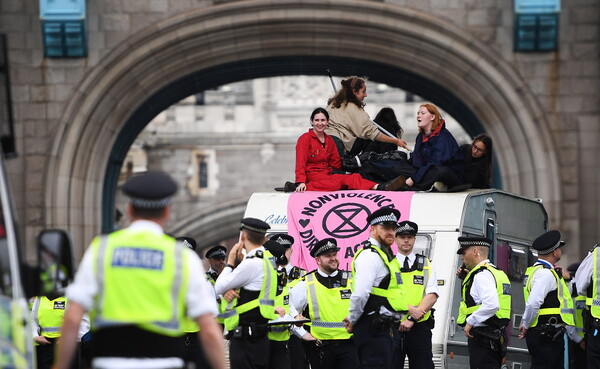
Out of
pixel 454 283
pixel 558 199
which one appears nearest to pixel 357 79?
pixel 454 283

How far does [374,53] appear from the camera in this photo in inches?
765

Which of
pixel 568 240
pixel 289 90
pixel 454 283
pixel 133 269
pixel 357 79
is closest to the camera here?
pixel 133 269

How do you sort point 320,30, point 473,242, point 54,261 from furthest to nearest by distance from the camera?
point 320,30 < point 473,242 < point 54,261

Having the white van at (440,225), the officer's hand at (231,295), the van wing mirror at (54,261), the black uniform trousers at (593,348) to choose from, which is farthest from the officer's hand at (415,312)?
the van wing mirror at (54,261)

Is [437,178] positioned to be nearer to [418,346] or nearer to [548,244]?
[548,244]

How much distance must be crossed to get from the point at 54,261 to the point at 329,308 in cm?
516

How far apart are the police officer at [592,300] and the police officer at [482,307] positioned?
A: 62cm

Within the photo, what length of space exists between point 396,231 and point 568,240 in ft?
27.5

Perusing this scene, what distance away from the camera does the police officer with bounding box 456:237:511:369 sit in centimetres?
1095

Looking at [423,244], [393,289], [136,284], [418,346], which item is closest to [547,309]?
[423,244]

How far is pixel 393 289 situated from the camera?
402 inches

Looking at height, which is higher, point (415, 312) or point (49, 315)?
point (415, 312)

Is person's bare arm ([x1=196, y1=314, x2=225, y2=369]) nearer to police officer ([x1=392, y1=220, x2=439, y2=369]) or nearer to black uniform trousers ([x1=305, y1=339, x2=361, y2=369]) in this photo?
police officer ([x1=392, y1=220, x2=439, y2=369])

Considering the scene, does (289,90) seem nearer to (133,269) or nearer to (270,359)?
(270,359)
